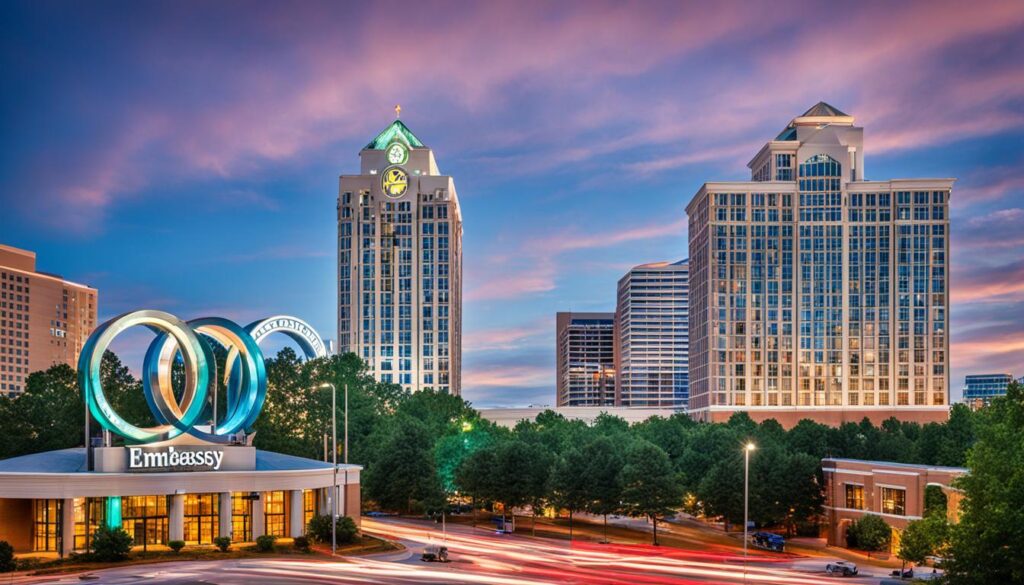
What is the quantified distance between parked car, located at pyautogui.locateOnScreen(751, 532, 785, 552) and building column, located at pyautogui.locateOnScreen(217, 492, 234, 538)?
49652mm

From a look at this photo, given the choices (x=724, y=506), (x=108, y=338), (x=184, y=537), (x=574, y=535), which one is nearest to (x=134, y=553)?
(x=184, y=537)

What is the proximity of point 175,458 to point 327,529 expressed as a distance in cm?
1283

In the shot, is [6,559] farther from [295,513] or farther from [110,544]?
[295,513]

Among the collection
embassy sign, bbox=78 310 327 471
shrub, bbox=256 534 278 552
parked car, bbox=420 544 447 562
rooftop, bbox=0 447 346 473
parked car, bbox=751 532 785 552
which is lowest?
parked car, bbox=751 532 785 552

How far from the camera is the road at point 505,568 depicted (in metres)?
56.9

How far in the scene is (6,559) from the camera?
59750 millimetres

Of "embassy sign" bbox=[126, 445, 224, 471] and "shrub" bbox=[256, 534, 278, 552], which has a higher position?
"embassy sign" bbox=[126, 445, 224, 471]

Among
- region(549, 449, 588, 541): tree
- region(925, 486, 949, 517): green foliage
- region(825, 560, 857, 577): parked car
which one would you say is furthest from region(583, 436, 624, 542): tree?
region(925, 486, 949, 517): green foliage

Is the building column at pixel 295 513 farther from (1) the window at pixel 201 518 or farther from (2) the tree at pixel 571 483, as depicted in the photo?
(2) the tree at pixel 571 483

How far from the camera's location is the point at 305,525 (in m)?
76.2

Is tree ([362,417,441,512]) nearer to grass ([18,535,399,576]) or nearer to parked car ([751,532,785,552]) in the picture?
grass ([18,535,399,576])

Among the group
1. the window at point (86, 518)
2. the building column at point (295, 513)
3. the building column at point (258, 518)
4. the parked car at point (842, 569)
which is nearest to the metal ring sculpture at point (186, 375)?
the window at point (86, 518)

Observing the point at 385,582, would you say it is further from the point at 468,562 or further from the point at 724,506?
the point at 724,506

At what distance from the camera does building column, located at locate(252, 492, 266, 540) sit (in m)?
72.2
